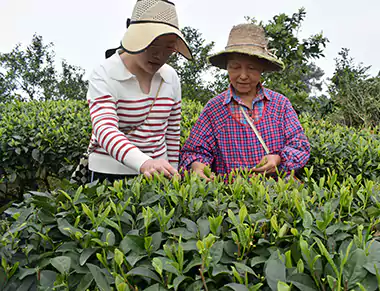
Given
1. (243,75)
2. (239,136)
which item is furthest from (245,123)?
(243,75)

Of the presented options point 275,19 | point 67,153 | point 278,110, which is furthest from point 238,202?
point 275,19

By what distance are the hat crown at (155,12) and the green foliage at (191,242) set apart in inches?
38.8

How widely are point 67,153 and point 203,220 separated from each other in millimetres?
2776

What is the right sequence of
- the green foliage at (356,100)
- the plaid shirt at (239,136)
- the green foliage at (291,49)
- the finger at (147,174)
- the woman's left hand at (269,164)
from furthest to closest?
the green foliage at (356,100), the green foliage at (291,49), the plaid shirt at (239,136), the woman's left hand at (269,164), the finger at (147,174)

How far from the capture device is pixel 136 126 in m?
2.45

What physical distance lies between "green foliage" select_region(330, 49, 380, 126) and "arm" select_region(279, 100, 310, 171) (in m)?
7.90

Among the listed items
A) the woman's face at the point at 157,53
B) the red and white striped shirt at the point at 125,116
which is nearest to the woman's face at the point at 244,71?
the red and white striped shirt at the point at 125,116

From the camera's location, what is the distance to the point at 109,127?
85.8 inches

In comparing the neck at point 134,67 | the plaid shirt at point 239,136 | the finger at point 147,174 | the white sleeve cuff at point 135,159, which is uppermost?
the neck at point 134,67

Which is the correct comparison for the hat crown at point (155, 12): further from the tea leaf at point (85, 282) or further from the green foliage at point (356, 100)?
the green foliage at point (356, 100)

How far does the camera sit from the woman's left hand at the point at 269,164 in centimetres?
247

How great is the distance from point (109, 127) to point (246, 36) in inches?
48.4

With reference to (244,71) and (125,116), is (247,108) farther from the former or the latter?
(125,116)

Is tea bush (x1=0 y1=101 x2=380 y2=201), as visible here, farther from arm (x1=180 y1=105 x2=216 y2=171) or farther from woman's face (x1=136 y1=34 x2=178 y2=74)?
woman's face (x1=136 y1=34 x2=178 y2=74)
